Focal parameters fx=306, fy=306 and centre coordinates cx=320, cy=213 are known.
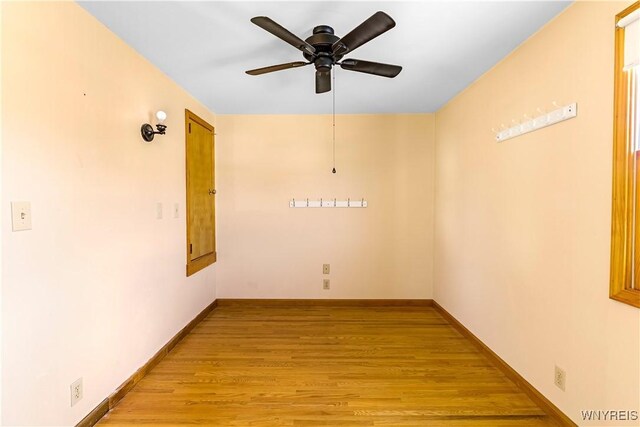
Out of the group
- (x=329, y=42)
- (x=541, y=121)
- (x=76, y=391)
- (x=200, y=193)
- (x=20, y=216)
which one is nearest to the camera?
(x=20, y=216)

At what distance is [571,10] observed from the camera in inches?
68.5

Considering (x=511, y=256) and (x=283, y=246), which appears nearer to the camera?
(x=511, y=256)

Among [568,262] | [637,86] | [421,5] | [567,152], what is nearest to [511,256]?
[568,262]

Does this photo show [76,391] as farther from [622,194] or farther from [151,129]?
[622,194]

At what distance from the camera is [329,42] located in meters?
1.82

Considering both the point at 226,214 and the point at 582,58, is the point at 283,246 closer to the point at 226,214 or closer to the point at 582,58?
the point at 226,214

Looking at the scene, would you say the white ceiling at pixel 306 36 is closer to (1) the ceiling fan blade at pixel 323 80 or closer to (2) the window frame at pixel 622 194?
(1) the ceiling fan blade at pixel 323 80

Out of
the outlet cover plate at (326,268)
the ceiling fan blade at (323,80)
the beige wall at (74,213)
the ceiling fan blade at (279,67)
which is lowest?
the outlet cover plate at (326,268)

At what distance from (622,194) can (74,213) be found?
2813 millimetres

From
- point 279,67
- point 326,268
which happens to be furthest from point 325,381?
point 279,67

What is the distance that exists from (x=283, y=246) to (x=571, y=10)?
3343mm

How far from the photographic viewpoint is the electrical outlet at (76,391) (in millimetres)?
1689

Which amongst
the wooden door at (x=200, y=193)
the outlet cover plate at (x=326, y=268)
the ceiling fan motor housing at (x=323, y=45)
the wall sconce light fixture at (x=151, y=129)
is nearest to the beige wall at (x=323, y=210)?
the outlet cover plate at (x=326, y=268)

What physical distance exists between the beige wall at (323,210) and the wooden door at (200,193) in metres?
0.19
